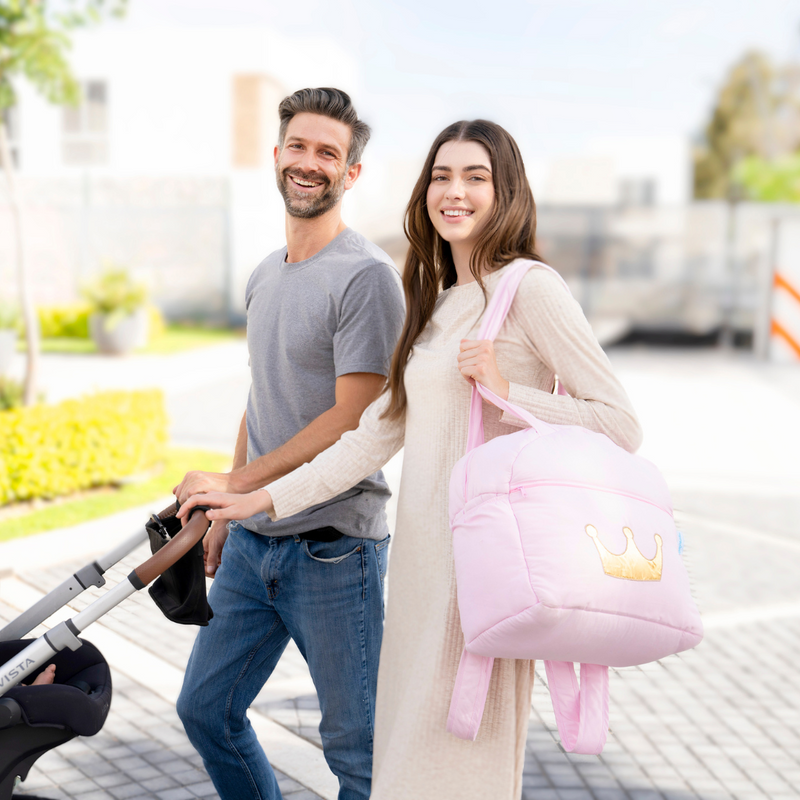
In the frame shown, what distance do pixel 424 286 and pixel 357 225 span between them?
25.4 meters

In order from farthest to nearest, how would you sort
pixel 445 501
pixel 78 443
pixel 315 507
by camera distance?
pixel 78 443, pixel 315 507, pixel 445 501

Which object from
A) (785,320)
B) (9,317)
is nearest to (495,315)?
(9,317)

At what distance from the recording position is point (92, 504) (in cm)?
659

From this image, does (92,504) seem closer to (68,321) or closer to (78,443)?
(78,443)

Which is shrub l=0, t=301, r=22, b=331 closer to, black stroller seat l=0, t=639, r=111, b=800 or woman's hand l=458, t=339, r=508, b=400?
black stroller seat l=0, t=639, r=111, b=800

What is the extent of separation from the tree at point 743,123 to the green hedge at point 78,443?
197 feet

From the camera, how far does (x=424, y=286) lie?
2238mm

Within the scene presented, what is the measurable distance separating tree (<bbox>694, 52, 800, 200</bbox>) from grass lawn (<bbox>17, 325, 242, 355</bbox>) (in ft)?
161

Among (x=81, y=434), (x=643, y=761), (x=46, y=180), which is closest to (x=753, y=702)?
(x=643, y=761)

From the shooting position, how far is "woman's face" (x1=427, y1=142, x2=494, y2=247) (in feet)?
6.90

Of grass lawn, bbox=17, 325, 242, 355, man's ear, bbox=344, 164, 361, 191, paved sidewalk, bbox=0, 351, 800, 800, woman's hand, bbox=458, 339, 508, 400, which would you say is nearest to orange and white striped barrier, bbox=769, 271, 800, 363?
grass lawn, bbox=17, 325, 242, 355

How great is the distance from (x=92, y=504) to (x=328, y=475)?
16.1 feet

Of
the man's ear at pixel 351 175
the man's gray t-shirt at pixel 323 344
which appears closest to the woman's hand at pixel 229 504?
the man's gray t-shirt at pixel 323 344

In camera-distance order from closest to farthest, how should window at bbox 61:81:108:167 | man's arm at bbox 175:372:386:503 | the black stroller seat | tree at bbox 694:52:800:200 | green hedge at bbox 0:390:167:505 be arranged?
the black stroller seat → man's arm at bbox 175:372:386:503 → green hedge at bbox 0:390:167:505 → window at bbox 61:81:108:167 → tree at bbox 694:52:800:200
